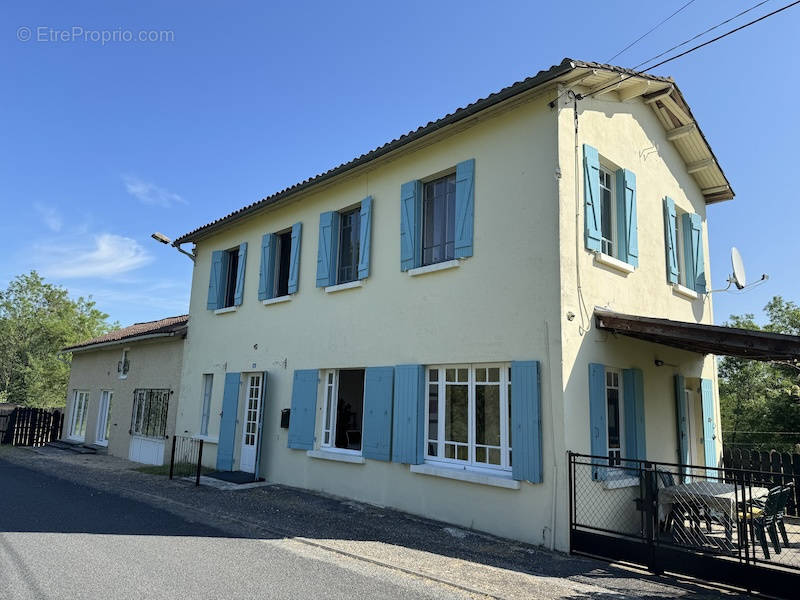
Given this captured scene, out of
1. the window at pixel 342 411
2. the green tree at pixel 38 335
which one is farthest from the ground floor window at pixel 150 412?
the green tree at pixel 38 335

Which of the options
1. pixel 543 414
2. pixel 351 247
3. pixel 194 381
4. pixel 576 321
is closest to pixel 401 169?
pixel 351 247

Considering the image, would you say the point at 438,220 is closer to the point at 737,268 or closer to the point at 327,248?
the point at 327,248

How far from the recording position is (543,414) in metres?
6.70

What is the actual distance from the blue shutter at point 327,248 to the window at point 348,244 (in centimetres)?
13

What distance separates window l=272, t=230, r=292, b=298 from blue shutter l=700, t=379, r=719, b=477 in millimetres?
8585

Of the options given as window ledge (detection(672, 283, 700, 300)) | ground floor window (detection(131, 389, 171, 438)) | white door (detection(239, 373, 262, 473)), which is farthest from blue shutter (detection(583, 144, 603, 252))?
ground floor window (detection(131, 389, 171, 438))

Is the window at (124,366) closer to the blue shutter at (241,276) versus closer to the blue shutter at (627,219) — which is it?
the blue shutter at (241,276)

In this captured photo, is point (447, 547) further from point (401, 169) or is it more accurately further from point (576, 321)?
point (401, 169)

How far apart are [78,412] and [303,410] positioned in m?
12.6

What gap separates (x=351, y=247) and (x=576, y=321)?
15.9 ft

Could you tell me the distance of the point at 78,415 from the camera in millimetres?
18375

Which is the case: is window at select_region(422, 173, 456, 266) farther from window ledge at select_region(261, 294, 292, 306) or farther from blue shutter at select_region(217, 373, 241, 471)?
blue shutter at select_region(217, 373, 241, 471)

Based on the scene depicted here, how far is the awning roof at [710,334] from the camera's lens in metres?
5.50

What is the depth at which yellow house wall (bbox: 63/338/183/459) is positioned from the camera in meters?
14.1
